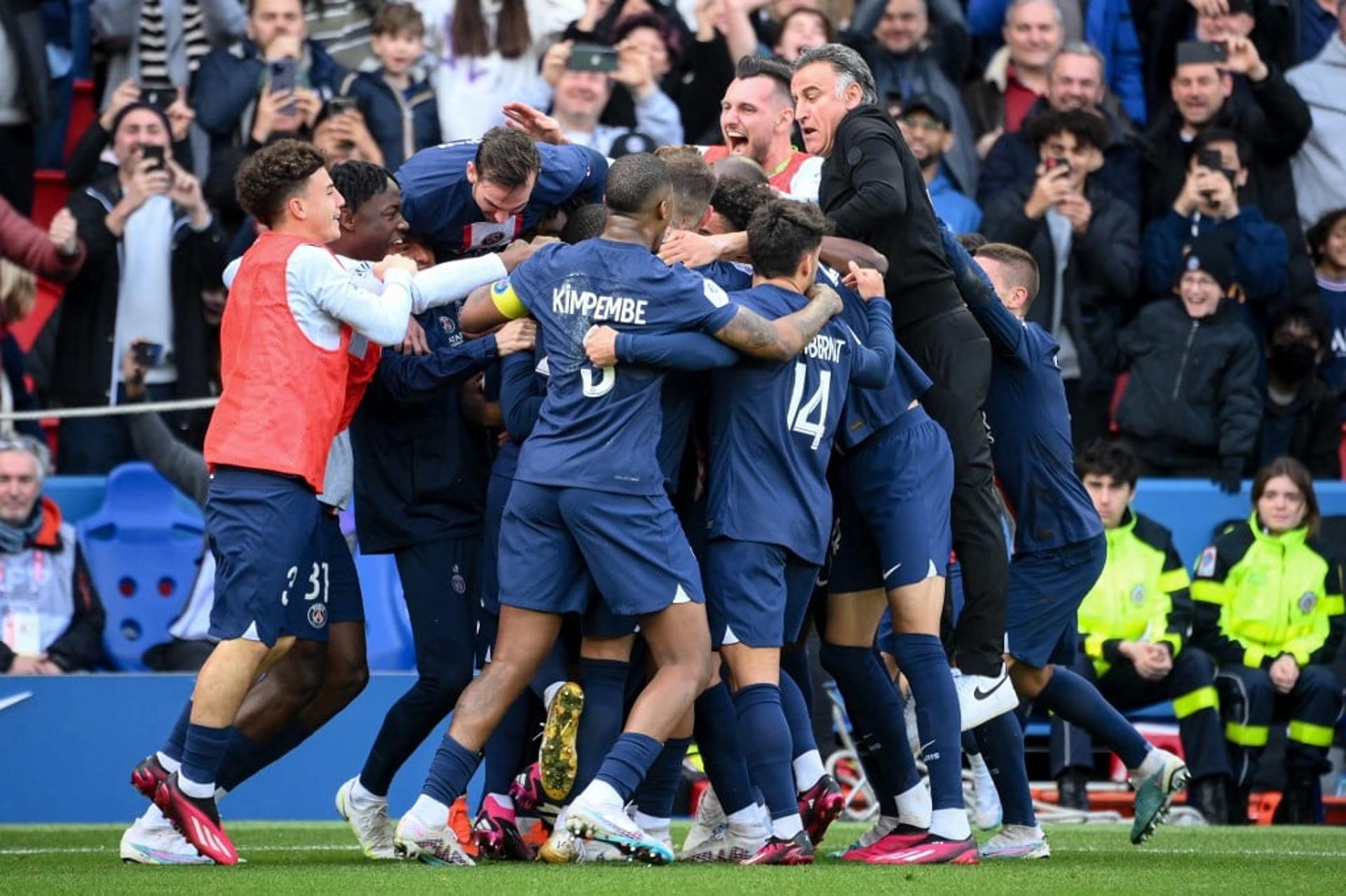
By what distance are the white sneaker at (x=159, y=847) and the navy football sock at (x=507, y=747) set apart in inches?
40.3

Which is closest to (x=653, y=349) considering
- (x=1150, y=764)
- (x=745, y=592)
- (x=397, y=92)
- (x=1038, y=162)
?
(x=745, y=592)

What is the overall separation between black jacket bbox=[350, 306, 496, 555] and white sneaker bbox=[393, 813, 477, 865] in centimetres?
114

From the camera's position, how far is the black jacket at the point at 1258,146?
13.5m

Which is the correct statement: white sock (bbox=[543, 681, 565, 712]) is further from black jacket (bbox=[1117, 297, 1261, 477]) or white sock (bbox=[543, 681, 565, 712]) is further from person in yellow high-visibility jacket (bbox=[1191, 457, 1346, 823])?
black jacket (bbox=[1117, 297, 1261, 477])

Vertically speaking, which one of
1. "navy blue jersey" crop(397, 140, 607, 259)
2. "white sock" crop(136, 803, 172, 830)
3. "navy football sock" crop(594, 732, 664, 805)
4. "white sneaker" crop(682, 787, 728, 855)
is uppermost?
"navy blue jersey" crop(397, 140, 607, 259)

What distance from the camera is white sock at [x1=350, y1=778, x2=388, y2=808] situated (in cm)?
809

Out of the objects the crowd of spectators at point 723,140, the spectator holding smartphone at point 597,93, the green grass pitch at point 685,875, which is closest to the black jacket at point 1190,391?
the crowd of spectators at point 723,140

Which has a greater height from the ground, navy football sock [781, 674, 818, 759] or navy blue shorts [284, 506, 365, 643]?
navy blue shorts [284, 506, 365, 643]

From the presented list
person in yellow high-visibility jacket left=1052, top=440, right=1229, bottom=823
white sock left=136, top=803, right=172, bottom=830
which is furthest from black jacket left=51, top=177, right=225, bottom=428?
white sock left=136, top=803, right=172, bottom=830

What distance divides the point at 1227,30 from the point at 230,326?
799 cm

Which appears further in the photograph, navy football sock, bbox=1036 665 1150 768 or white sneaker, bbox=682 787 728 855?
navy football sock, bbox=1036 665 1150 768

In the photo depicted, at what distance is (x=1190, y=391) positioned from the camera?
40.7ft

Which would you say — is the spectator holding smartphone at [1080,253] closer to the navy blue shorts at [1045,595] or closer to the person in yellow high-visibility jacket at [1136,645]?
the person in yellow high-visibility jacket at [1136,645]

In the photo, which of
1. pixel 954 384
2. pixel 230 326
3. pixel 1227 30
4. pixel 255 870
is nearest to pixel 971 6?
pixel 1227 30
